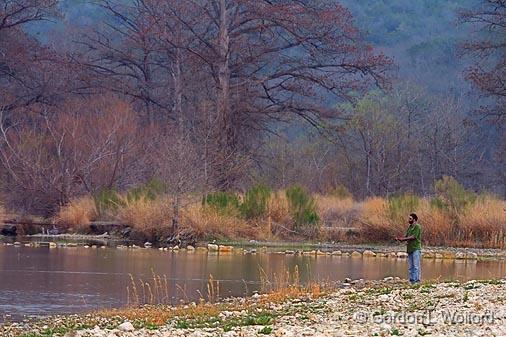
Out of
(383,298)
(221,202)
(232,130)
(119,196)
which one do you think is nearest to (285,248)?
(221,202)

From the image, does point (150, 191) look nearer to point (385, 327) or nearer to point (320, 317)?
point (320, 317)

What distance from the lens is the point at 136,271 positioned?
2381 cm

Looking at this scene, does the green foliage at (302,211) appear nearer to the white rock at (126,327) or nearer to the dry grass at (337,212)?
the dry grass at (337,212)

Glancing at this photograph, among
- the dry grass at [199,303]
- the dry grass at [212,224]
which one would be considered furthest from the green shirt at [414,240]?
the dry grass at [212,224]

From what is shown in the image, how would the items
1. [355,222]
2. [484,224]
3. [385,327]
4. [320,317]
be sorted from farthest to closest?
[355,222], [484,224], [320,317], [385,327]

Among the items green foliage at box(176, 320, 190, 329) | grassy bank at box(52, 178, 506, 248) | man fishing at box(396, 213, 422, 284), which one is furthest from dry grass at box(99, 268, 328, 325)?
grassy bank at box(52, 178, 506, 248)

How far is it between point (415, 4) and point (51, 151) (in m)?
72.9

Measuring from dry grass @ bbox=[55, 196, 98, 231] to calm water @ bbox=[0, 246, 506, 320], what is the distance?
24.6 feet

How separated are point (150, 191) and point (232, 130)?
366 inches

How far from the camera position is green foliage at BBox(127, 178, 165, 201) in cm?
3588

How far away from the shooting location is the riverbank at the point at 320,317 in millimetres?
12398

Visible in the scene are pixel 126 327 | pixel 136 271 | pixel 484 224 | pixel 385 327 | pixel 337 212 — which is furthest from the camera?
pixel 337 212

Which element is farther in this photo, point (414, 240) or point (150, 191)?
point (150, 191)

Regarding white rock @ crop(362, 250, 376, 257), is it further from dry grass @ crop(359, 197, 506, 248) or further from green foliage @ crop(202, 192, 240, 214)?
green foliage @ crop(202, 192, 240, 214)
